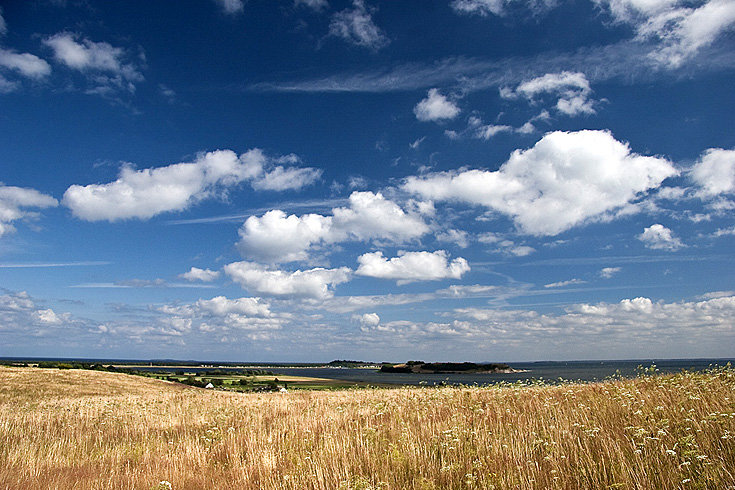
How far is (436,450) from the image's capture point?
7262mm

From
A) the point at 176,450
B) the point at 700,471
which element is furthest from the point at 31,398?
the point at 700,471

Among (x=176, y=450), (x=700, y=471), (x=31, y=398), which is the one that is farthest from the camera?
(x=31, y=398)

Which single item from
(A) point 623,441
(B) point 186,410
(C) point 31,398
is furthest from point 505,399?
(C) point 31,398

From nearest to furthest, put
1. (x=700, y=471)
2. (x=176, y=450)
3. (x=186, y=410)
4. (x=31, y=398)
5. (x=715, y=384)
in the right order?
(x=700, y=471), (x=176, y=450), (x=715, y=384), (x=186, y=410), (x=31, y=398)

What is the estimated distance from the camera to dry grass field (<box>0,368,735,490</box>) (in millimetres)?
5492

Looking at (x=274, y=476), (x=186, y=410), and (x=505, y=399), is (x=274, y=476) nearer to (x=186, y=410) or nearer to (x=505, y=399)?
(x=505, y=399)

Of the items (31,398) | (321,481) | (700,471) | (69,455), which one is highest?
(700,471)

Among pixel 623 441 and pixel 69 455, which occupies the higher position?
pixel 623 441

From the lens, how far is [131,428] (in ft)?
42.2

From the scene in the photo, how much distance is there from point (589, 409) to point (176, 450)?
892 centimetres

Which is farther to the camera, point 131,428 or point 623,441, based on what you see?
point 131,428

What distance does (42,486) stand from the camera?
668 centimetres

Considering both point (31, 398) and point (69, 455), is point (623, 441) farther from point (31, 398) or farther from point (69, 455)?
point (31, 398)

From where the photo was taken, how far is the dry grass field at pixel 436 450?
5492 millimetres
